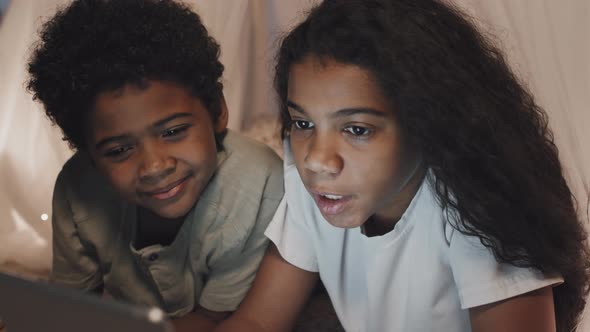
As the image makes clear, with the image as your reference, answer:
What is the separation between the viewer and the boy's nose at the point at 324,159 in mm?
824

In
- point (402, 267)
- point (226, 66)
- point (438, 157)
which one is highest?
point (226, 66)

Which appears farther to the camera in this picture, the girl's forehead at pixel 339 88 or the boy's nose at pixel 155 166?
the boy's nose at pixel 155 166

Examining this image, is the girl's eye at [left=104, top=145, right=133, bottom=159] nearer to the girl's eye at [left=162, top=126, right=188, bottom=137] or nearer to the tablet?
the girl's eye at [left=162, top=126, right=188, bottom=137]

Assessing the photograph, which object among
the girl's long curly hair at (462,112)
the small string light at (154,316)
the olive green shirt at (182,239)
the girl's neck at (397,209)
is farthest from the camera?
the olive green shirt at (182,239)

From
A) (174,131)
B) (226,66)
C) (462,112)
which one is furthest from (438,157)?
(226,66)

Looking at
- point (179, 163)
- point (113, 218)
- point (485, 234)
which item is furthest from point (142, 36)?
point (485, 234)

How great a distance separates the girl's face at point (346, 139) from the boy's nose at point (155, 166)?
0.85 ft

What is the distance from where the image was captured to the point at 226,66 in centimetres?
159

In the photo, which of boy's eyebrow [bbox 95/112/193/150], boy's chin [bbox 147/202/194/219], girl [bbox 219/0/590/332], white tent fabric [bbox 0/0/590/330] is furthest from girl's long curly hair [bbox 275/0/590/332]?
white tent fabric [bbox 0/0/590/330]

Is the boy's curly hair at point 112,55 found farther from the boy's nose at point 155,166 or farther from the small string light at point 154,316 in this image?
the small string light at point 154,316

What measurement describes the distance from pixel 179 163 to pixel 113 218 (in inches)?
10.4

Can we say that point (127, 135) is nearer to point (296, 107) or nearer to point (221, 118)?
point (221, 118)

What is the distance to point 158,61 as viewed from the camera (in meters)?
1.06

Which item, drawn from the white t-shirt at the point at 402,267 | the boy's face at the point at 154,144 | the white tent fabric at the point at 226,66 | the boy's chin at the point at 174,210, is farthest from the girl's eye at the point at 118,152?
the white tent fabric at the point at 226,66
